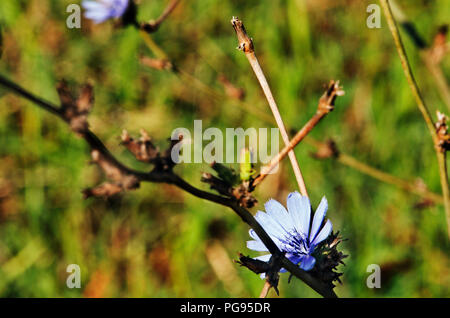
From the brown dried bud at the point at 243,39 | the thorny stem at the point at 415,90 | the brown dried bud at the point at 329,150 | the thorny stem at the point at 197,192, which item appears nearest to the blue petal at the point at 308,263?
the thorny stem at the point at 197,192

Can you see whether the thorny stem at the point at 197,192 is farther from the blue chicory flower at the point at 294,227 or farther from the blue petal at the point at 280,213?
the blue petal at the point at 280,213

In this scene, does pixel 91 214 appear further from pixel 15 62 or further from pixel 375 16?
pixel 375 16

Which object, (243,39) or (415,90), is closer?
(243,39)

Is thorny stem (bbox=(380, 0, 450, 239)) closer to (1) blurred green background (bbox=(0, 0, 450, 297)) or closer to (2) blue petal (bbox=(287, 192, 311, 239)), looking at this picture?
(2) blue petal (bbox=(287, 192, 311, 239))

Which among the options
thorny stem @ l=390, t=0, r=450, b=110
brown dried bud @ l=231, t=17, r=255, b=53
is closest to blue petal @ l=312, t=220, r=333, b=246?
brown dried bud @ l=231, t=17, r=255, b=53

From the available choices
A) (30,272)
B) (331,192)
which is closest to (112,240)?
(30,272)

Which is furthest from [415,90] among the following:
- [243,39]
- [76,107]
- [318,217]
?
[76,107]

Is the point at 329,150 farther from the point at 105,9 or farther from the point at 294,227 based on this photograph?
the point at 105,9
